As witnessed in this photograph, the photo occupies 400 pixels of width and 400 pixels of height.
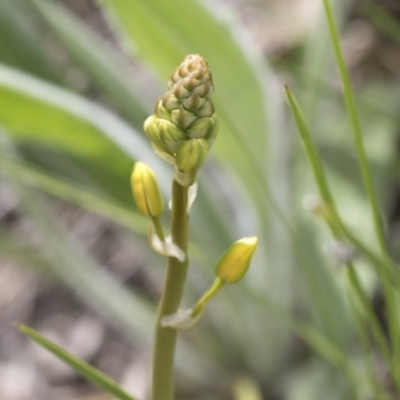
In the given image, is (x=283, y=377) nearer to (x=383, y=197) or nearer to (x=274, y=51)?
(x=383, y=197)

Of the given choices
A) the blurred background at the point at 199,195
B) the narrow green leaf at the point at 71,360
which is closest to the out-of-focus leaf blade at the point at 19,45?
the blurred background at the point at 199,195

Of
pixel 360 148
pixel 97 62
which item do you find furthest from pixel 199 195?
pixel 360 148

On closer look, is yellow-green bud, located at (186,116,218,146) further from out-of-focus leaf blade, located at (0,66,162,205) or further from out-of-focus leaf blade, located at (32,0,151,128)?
out-of-focus leaf blade, located at (32,0,151,128)

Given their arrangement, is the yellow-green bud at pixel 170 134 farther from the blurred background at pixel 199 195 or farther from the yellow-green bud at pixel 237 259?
the blurred background at pixel 199 195

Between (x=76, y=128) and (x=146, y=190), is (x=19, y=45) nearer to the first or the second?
(x=76, y=128)

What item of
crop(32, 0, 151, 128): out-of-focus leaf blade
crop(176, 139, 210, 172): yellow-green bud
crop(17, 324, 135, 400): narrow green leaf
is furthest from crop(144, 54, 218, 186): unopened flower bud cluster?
crop(32, 0, 151, 128): out-of-focus leaf blade

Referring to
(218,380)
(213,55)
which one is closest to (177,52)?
(213,55)

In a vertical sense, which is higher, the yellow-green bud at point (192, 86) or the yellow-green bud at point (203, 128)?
the yellow-green bud at point (192, 86)
